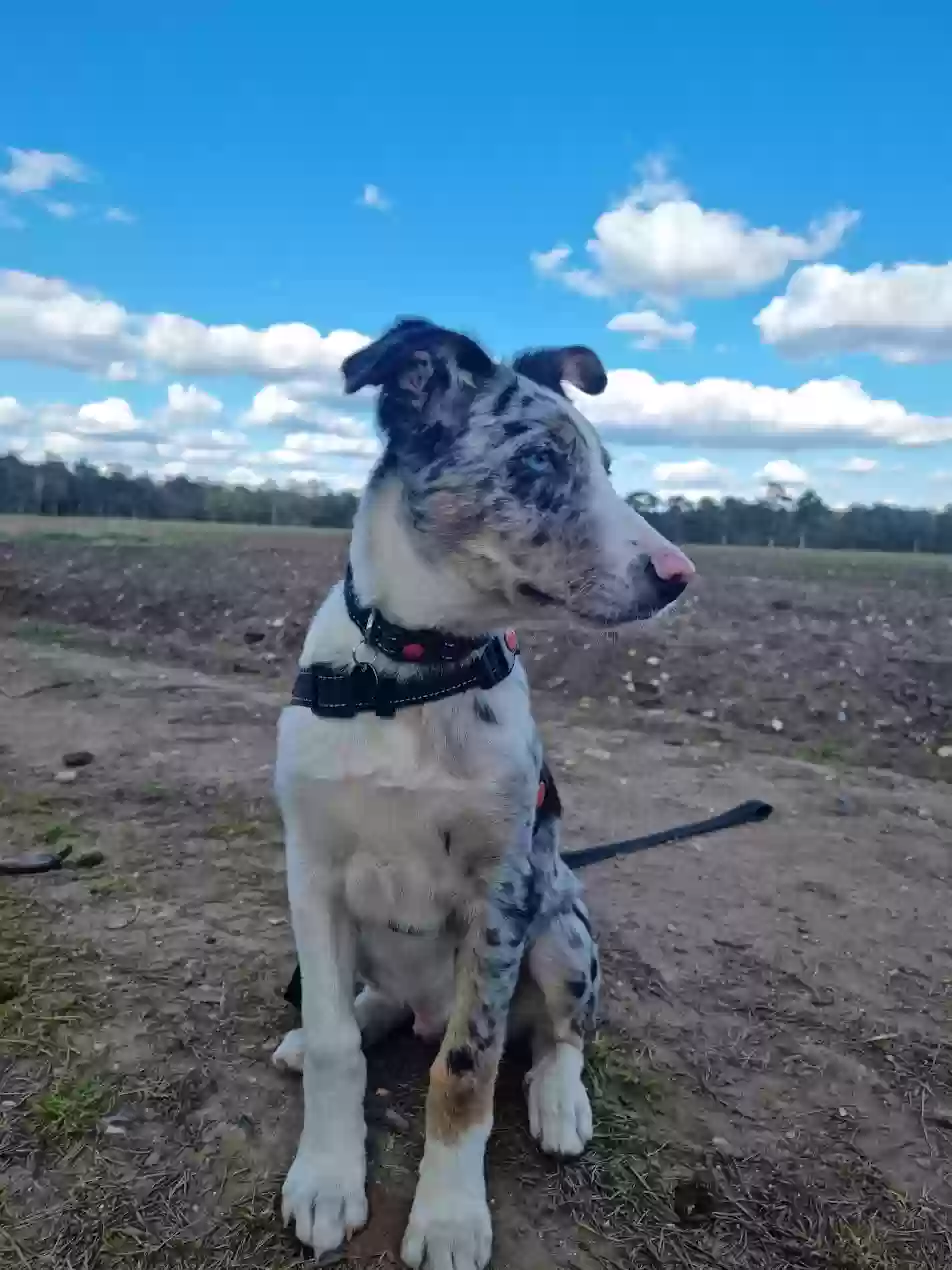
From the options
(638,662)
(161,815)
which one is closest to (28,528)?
(638,662)

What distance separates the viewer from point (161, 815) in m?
4.86

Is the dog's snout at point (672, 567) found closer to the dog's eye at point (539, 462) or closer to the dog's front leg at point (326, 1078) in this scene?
the dog's eye at point (539, 462)

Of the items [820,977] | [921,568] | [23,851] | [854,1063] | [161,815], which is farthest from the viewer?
[921,568]

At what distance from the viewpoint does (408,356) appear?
9.10ft

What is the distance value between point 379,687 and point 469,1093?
105 centimetres

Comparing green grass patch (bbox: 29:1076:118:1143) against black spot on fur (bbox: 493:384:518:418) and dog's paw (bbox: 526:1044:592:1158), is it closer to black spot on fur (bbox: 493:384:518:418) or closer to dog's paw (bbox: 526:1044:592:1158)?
dog's paw (bbox: 526:1044:592:1158)

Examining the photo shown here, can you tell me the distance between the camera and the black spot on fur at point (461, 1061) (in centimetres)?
252

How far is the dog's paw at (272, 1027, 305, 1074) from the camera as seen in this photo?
2887 millimetres

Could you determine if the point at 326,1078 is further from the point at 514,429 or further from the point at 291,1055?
the point at 514,429

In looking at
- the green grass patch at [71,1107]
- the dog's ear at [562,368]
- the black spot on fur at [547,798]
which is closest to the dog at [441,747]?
the black spot on fur at [547,798]

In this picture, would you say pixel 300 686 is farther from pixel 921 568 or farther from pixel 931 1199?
pixel 921 568

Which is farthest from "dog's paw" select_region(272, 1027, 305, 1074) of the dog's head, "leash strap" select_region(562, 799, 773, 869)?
"leash strap" select_region(562, 799, 773, 869)

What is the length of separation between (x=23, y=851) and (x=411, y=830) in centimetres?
254

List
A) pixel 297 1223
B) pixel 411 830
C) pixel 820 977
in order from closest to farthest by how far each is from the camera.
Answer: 1. pixel 297 1223
2. pixel 411 830
3. pixel 820 977
